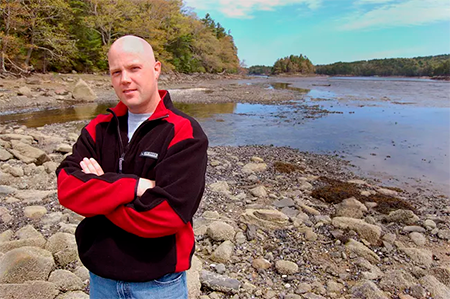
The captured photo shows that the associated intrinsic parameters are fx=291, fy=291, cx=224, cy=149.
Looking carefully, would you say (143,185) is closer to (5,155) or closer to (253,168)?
(253,168)

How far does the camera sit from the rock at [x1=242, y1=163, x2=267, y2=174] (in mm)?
8417

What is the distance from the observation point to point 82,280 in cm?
318

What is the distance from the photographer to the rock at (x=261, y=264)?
3.92 meters

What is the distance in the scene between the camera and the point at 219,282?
338cm

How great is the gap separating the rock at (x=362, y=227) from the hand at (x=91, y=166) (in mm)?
4687

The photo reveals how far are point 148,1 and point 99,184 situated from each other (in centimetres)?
5145

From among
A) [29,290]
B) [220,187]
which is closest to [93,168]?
[29,290]

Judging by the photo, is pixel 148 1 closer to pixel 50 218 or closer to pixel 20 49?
pixel 20 49

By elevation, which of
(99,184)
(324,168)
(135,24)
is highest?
(135,24)

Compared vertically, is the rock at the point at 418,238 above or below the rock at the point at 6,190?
below

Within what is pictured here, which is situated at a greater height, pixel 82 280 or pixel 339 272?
pixel 82 280

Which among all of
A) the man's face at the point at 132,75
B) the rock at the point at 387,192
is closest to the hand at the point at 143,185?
the man's face at the point at 132,75

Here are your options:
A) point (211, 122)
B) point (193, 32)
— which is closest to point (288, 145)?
point (211, 122)

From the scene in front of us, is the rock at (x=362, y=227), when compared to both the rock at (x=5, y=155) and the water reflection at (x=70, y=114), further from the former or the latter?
the water reflection at (x=70, y=114)
